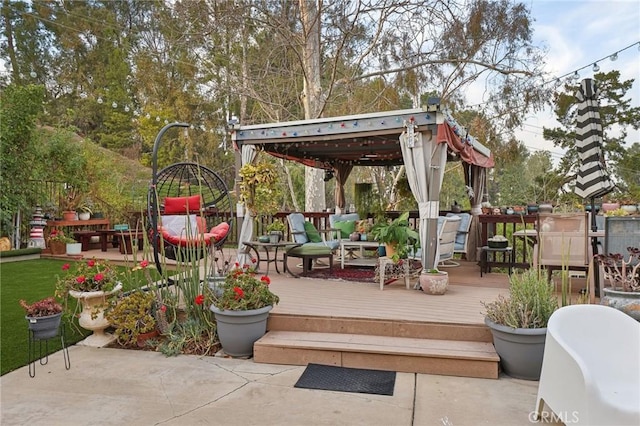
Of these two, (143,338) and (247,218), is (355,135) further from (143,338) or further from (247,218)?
(143,338)

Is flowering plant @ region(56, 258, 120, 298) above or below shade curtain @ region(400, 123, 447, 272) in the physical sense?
below

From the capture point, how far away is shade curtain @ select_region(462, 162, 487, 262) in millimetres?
7840

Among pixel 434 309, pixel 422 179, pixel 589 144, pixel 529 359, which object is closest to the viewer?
pixel 529 359

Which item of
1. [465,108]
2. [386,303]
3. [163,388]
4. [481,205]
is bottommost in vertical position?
[163,388]

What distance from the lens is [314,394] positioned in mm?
2893

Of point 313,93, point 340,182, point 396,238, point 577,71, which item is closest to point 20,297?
point 396,238

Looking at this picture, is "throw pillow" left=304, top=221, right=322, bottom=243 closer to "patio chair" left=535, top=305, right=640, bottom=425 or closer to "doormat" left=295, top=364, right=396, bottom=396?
"doormat" left=295, top=364, right=396, bottom=396

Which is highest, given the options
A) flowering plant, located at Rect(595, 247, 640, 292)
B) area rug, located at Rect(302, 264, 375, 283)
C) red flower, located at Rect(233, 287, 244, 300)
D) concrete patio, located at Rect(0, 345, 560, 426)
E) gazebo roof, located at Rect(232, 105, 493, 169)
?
gazebo roof, located at Rect(232, 105, 493, 169)

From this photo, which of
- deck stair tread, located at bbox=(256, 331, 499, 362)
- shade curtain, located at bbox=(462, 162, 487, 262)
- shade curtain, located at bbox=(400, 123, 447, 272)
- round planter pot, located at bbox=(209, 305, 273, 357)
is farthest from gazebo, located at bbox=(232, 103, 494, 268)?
round planter pot, located at bbox=(209, 305, 273, 357)

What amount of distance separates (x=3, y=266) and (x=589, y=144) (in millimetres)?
8593

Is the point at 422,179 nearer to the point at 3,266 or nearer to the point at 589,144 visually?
the point at 589,144

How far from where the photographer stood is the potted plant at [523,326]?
308 cm

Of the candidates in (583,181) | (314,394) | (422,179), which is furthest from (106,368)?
(583,181)

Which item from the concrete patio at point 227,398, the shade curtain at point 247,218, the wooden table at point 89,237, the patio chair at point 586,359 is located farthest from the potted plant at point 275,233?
the wooden table at point 89,237
